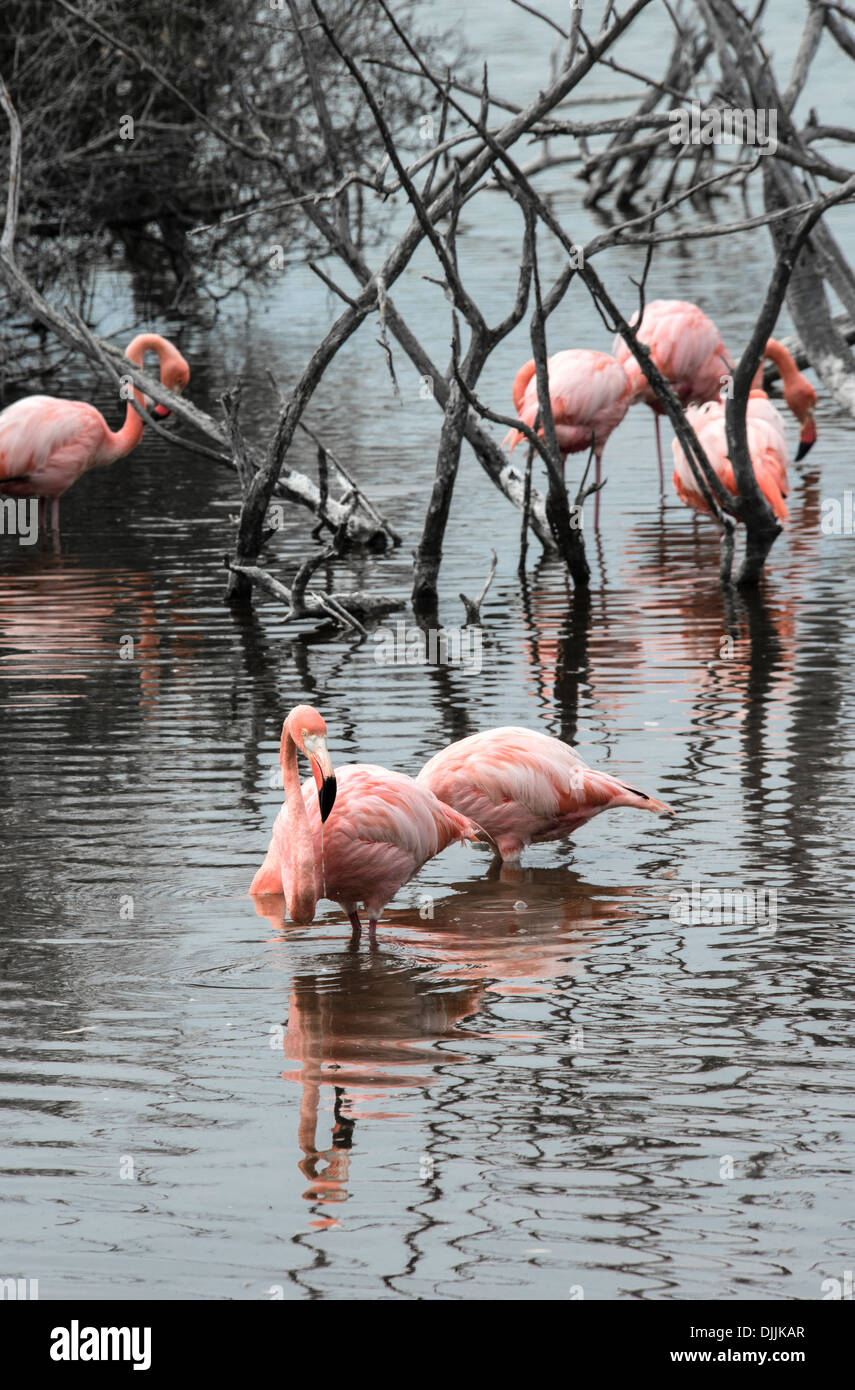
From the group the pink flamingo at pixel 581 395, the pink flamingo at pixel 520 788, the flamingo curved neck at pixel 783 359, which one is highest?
the flamingo curved neck at pixel 783 359

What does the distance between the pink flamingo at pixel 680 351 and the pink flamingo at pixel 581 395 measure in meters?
0.61

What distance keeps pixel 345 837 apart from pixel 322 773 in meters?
0.40

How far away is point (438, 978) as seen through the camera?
17.0 feet

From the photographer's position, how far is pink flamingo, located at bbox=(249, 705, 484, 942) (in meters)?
5.13

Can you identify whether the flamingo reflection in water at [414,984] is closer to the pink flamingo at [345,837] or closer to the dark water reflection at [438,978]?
the dark water reflection at [438,978]

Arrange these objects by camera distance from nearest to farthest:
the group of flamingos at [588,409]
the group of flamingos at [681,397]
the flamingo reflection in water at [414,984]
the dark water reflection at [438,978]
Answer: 1. the dark water reflection at [438,978]
2. the flamingo reflection in water at [414,984]
3. the group of flamingos at [681,397]
4. the group of flamingos at [588,409]

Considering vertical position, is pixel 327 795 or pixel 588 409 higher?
pixel 588 409

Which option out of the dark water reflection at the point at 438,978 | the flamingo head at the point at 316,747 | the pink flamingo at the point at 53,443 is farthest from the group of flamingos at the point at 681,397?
the flamingo head at the point at 316,747

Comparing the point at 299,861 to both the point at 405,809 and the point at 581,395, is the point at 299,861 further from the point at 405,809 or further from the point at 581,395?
the point at 581,395

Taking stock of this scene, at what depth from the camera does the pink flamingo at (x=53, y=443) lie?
1155 cm

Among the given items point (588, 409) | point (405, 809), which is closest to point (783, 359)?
point (588, 409)

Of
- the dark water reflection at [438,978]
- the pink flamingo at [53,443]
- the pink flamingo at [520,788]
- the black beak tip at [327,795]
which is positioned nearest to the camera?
the dark water reflection at [438,978]

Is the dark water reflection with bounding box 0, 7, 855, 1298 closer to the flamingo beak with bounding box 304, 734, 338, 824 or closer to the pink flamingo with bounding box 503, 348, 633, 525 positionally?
the flamingo beak with bounding box 304, 734, 338, 824

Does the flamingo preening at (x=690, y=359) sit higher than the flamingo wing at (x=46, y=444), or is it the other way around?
the flamingo preening at (x=690, y=359)
